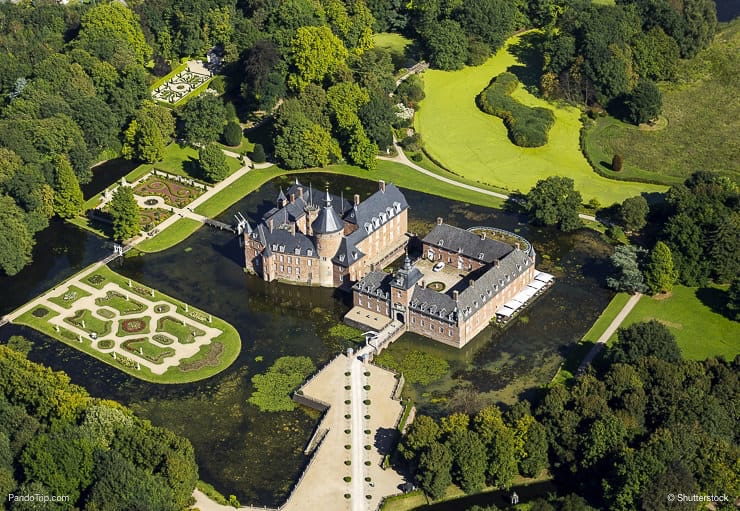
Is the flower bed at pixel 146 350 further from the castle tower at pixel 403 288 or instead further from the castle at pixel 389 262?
the castle tower at pixel 403 288

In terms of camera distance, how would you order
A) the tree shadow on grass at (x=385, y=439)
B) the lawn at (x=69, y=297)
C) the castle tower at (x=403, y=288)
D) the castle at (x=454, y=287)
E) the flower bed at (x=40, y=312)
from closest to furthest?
Answer: the tree shadow on grass at (x=385, y=439) → the castle tower at (x=403, y=288) → the castle at (x=454, y=287) → the flower bed at (x=40, y=312) → the lawn at (x=69, y=297)

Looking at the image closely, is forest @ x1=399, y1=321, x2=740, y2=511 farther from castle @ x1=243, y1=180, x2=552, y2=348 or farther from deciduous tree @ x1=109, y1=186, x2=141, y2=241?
deciduous tree @ x1=109, y1=186, x2=141, y2=241

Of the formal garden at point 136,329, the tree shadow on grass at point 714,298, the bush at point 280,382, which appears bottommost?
the tree shadow on grass at point 714,298

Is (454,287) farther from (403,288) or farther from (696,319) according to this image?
(696,319)

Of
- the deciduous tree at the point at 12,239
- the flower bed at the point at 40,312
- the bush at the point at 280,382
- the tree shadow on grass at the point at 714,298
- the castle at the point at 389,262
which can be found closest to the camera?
the bush at the point at 280,382

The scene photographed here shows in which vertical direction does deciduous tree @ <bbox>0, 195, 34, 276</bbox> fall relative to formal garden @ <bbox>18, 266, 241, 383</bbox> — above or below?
above

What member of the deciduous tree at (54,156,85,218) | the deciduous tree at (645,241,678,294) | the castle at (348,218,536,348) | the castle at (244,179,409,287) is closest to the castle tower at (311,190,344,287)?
the castle at (244,179,409,287)

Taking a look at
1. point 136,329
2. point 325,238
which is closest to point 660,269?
point 325,238

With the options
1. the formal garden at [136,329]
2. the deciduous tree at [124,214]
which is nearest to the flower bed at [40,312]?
the formal garden at [136,329]
